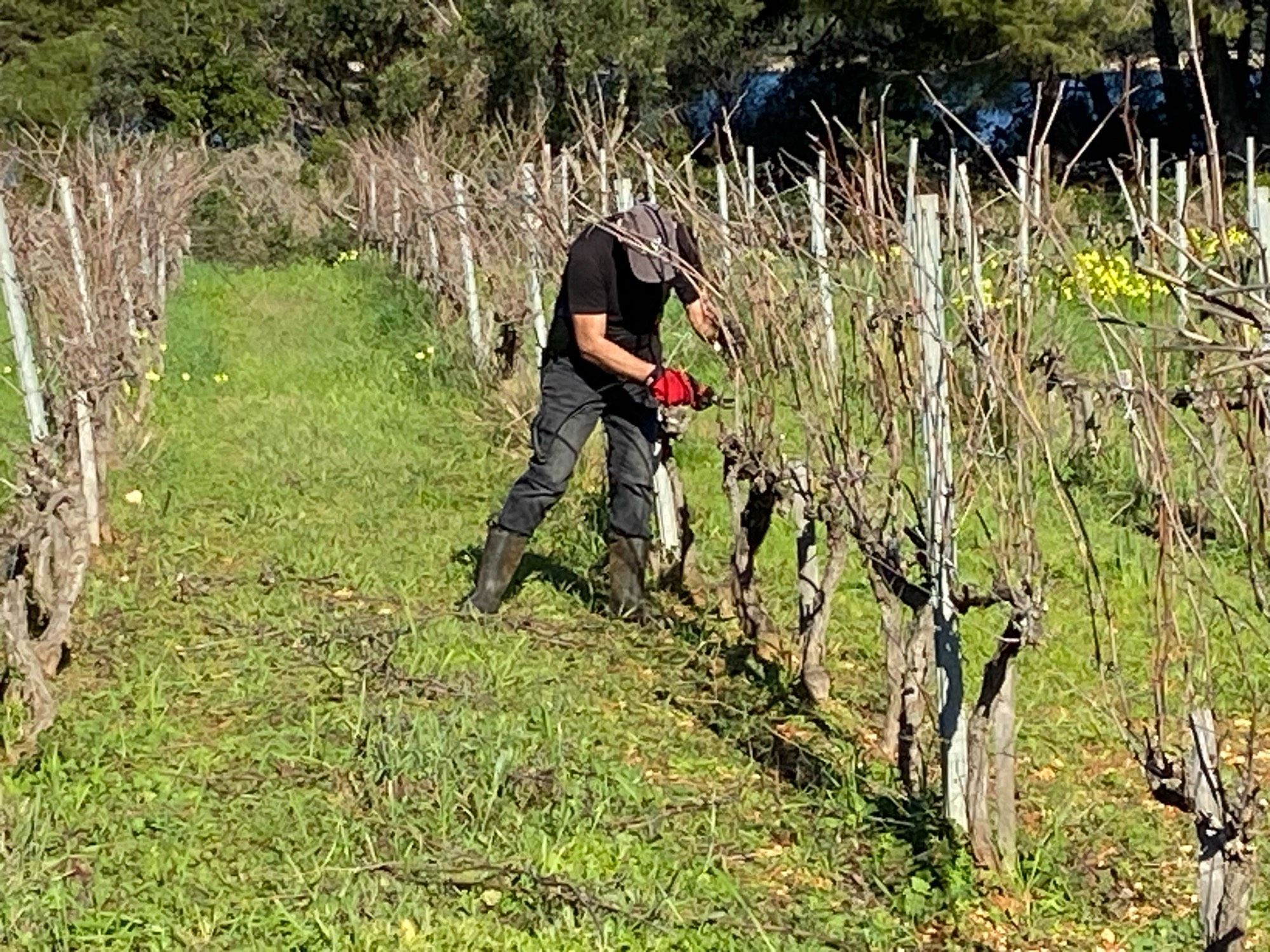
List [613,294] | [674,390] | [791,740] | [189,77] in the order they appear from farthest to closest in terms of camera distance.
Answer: [189,77] → [613,294] → [674,390] → [791,740]

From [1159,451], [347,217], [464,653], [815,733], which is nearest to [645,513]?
[464,653]


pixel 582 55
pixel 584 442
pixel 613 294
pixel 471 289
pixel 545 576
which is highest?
pixel 582 55

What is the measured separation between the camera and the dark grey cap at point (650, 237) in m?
5.07

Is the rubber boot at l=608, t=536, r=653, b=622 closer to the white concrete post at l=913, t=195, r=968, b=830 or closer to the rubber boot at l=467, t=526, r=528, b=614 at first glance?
the rubber boot at l=467, t=526, r=528, b=614

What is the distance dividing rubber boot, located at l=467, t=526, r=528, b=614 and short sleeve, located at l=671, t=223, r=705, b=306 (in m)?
0.97

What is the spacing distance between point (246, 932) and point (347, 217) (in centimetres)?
1761

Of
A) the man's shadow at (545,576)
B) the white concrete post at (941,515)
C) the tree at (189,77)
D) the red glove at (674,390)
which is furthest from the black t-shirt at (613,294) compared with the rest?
the tree at (189,77)

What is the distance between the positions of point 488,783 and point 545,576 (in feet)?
6.85

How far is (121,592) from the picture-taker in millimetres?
5930

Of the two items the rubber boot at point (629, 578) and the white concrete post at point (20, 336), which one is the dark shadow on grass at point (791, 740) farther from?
the white concrete post at point (20, 336)

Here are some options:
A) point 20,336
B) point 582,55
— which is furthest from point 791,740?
point 582,55

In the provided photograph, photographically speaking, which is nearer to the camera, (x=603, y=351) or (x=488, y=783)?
(x=488, y=783)

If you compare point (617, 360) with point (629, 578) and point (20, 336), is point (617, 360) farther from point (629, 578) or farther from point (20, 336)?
point (20, 336)

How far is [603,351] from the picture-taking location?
212 inches
